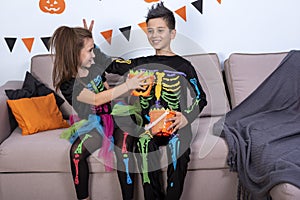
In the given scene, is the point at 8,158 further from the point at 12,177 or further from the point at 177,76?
the point at 177,76

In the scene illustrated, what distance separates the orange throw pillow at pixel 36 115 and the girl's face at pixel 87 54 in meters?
0.44

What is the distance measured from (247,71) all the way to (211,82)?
0.21 metres

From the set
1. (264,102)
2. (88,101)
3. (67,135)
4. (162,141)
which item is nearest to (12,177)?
(67,135)

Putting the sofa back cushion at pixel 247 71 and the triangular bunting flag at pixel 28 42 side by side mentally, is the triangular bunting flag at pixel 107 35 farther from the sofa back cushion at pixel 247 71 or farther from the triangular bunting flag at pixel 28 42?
the sofa back cushion at pixel 247 71

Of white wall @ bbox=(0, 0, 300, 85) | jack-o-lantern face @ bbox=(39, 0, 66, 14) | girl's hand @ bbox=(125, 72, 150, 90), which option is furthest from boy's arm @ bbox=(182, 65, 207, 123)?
jack-o-lantern face @ bbox=(39, 0, 66, 14)

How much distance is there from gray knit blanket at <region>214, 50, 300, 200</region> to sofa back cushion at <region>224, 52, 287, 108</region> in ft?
0.16

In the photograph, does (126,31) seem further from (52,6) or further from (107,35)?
(52,6)

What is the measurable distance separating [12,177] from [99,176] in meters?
0.44

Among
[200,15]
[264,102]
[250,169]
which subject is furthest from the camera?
[200,15]

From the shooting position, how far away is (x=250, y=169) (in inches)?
78.7

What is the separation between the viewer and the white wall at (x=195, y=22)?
2.77 m

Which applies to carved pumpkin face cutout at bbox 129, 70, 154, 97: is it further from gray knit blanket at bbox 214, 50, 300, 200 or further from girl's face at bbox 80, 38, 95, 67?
gray knit blanket at bbox 214, 50, 300, 200

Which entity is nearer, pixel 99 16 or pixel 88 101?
pixel 88 101

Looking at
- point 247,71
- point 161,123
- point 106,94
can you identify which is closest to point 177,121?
point 161,123
